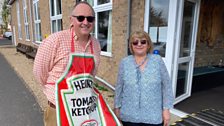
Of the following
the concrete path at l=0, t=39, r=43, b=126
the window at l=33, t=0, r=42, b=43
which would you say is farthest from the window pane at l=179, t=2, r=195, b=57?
the window at l=33, t=0, r=42, b=43

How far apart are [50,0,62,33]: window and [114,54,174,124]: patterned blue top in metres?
7.33

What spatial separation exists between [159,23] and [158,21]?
5 centimetres

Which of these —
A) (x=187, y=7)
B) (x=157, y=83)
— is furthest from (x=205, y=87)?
(x=157, y=83)

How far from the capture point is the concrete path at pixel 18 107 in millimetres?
3510

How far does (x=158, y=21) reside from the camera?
3783 millimetres

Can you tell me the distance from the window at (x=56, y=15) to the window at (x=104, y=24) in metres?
3.03

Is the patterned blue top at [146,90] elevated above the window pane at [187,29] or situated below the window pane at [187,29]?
below

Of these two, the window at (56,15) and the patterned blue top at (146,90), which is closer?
the patterned blue top at (146,90)

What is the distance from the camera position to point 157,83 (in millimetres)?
1715

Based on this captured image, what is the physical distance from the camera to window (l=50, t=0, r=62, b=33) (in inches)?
337

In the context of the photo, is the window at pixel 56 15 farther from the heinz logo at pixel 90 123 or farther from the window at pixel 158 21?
the heinz logo at pixel 90 123

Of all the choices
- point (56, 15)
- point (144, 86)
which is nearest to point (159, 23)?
point (144, 86)

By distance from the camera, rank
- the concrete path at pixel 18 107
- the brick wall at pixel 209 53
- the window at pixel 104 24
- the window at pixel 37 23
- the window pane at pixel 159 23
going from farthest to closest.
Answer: the window at pixel 37 23, the brick wall at pixel 209 53, the window at pixel 104 24, the window pane at pixel 159 23, the concrete path at pixel 18 107

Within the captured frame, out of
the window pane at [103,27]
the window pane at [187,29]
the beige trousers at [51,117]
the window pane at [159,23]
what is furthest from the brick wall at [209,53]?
the beige trousers at [51,117]
